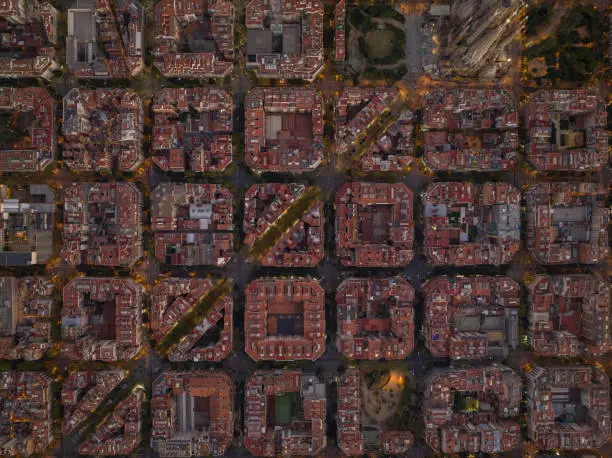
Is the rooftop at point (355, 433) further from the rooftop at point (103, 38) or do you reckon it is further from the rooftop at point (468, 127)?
the rooftop at point (103, 38)

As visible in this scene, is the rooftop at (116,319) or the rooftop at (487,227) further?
the rooftop at (487,227)

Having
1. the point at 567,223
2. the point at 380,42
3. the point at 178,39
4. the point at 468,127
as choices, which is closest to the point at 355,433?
the point at 567,223

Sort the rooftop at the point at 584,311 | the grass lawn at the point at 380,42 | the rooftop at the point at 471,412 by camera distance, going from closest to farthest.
Answer: the rooftop at the point at 471,412 < the rooftop at the point at 584,311 < the grass lawn at the point at 380,42

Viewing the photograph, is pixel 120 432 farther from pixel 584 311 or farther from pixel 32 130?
pixel 584 311

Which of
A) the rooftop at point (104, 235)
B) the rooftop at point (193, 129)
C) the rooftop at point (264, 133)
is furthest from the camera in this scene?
the rooftop at point (193, 129)

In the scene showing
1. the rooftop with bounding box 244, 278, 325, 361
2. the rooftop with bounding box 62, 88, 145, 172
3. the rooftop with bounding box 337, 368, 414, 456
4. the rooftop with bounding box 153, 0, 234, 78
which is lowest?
the rooftop with bounding box 337, 368, 414, 456

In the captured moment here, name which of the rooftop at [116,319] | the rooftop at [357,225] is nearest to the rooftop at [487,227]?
the rooftop at [357,225]

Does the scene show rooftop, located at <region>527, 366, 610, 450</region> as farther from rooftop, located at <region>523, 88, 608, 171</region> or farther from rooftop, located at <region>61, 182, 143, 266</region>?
rooftop, located at <region>61, 182, 143, 266</region>

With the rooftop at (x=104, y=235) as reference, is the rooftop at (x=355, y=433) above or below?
below

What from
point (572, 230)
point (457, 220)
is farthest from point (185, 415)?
point (572, 230)

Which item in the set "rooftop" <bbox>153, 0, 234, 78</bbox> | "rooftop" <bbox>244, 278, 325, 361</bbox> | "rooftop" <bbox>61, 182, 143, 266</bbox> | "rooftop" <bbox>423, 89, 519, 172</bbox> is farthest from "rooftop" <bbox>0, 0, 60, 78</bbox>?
"rooftop" <bbox>423, 89, 519, 172</bbox>
